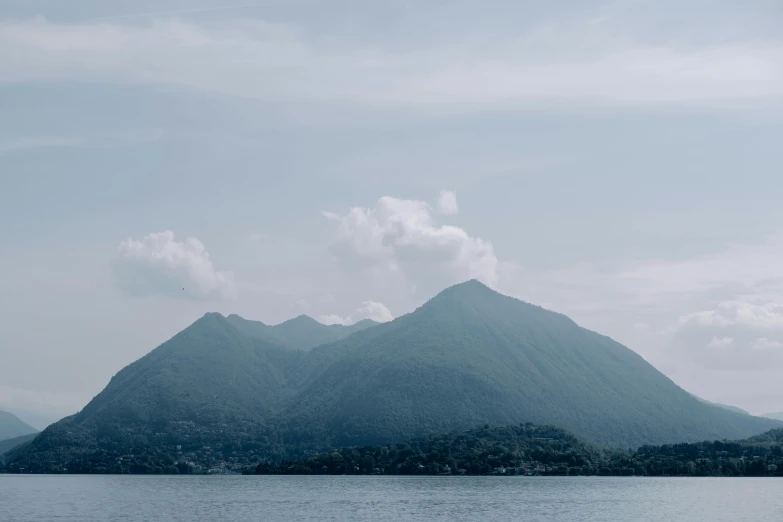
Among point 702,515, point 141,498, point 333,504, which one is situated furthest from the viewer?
point 141,498

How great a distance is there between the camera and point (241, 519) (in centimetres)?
14088

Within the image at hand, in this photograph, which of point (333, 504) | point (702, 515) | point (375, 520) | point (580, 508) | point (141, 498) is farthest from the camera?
point (141, 498)

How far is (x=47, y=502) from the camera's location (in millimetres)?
181625

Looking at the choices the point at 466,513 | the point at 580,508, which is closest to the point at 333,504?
the point at 466,513

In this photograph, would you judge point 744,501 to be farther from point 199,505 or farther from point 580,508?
point 199,505

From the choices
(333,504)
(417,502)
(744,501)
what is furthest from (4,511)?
(744,501)

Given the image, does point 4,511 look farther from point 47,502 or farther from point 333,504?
point 333,504

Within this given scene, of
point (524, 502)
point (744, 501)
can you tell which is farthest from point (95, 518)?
point (744, 501)

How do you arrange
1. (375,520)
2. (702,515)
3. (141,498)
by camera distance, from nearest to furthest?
(375,520)
(702,515)
(141,498)

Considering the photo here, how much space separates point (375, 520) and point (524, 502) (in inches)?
1924

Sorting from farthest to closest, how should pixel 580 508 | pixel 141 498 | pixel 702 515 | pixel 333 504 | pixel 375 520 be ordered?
pixel 141 498 < pixel 333 504 < pixel 580 508 < pixel 702 515 < pixel 375 520

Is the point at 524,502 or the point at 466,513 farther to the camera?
the point at 524,502

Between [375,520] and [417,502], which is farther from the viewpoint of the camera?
[417,502]

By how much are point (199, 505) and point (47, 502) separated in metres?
33.3
